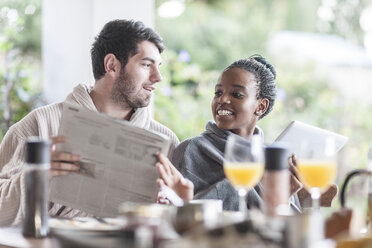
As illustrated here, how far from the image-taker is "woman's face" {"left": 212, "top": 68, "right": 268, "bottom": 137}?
2.72 meters

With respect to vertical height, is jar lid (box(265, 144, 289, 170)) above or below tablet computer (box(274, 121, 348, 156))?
below

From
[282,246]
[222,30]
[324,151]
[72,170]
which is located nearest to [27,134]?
A: [72,170]

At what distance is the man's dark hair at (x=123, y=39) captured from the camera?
2.96 metres

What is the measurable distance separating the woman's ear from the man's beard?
18.9 inches

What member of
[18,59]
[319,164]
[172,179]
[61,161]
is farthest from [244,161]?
[18,59]

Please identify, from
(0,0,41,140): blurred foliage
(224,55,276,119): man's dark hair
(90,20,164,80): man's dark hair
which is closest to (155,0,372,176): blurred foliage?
(0,0,41,140): blurred foliage

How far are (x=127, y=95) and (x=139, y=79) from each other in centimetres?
9

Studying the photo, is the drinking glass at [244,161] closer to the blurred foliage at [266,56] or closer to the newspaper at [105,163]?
the newspaper at [105,163]

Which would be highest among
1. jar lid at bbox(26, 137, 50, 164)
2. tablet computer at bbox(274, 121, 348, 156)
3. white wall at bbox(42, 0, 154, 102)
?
white wall at bbox(42, 0, 154, 102)

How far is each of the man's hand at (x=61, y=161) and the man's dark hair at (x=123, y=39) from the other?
785 millimetres

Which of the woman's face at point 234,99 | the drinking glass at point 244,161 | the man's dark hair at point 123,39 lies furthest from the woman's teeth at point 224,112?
the drinking glass at point 244,161

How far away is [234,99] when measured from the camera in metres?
2.72

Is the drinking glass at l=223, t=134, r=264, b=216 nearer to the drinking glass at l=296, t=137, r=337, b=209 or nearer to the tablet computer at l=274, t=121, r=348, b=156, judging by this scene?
the drinking glass at l=296, t=137, r=337, b=209

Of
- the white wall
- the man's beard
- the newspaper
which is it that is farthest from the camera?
the white wall
